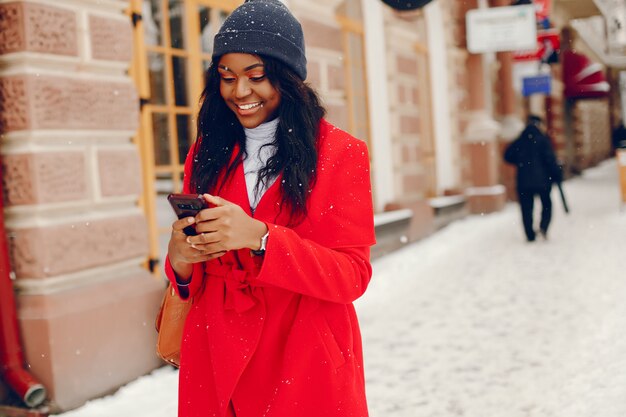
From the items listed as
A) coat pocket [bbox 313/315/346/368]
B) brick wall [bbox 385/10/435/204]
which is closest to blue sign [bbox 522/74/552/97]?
brick wall [bbox 385/10/435/204]

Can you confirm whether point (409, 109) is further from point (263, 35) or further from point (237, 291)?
point (237, 291)

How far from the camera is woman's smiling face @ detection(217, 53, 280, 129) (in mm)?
1548

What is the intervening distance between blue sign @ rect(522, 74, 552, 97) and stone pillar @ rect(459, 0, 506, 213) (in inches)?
42.5

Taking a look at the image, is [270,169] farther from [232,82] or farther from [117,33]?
[117,33]

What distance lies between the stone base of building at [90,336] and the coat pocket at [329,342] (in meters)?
2.38

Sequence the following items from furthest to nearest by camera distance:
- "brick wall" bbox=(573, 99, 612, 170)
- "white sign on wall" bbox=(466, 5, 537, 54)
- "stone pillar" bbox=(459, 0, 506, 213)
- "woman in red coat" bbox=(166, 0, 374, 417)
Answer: "brick wall" bbox=(573, 99, 612, 170)
"stone pillar" bbox=(459, 0, 506, 213)
"white sign on wall" bbox=(466, 5, 537, 54)
"woman in red coat" bbox=(166, 0, 374, 417)

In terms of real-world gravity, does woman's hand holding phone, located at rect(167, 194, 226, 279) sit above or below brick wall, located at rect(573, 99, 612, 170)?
below

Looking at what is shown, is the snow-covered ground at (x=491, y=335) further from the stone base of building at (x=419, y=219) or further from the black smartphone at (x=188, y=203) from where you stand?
the black smartphone at (x=188, y=203)

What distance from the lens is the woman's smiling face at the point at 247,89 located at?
1.55 m

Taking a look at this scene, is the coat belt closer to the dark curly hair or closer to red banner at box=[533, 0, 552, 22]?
the dark curly hair

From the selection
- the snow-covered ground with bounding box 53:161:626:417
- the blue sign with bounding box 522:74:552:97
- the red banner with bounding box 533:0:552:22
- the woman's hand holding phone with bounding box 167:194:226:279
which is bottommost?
the snow-covered ground with bounding box 53:161:626:417

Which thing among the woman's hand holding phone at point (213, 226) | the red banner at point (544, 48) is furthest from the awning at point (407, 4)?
the red banner at point (544, 48)

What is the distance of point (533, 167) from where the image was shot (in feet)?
28.7

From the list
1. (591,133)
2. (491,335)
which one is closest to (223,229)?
(491,335)
